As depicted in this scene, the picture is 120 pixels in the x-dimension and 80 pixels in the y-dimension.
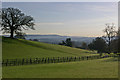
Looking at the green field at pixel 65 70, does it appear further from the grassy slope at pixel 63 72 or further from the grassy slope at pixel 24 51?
the grassy slope at pixel 24 51

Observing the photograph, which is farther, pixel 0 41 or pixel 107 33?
pixel 107 33

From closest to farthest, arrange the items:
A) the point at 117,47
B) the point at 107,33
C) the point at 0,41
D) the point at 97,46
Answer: the point at 117,47
the point at 0,41
the point at 107,33
the point at 97,46

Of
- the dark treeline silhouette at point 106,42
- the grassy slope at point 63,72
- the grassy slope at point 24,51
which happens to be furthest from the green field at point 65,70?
the dark treeline silhouette at point 106,42

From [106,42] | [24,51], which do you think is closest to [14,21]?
[24,51]

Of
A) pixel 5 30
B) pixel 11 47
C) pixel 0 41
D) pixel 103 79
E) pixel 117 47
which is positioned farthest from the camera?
pixel 5 30

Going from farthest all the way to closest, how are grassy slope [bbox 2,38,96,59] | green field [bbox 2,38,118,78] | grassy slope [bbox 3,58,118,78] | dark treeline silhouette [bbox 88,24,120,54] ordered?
dark treeline silhouette [bbox 88,24,120,54], grassy slope [bbox 2,38,96,59], green field [bbox 2,38,118,78], grassy slope [bbox 3,58,118,78]

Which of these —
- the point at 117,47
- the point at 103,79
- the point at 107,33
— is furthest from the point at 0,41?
the point at 103,79

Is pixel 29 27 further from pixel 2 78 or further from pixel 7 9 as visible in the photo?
pixel 2 78

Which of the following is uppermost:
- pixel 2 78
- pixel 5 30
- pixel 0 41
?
pixel 5 30

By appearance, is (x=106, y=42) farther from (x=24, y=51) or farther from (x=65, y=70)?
(x=65, y=70)

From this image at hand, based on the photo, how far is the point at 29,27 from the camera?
73125 mm

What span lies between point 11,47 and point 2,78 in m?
42.7

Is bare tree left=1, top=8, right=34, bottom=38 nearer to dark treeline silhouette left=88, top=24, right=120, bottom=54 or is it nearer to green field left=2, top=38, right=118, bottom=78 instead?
green field left=2, top=38, right=118, bottom=78

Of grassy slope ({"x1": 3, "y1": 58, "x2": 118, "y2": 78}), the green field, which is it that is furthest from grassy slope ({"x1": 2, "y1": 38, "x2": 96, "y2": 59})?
grassy slope ({"x1": 3, "y1": 58, "x2": 118, "y2": 78})
